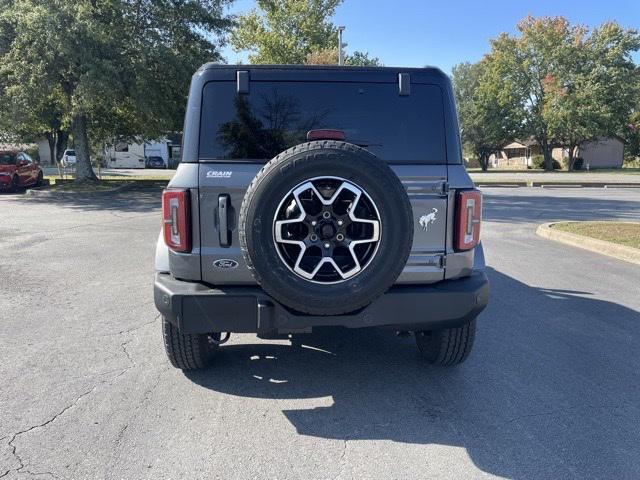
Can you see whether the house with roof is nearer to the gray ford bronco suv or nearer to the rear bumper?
the gray ford bronco suv

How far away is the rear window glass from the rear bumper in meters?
0.92

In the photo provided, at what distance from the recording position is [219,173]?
324 cm

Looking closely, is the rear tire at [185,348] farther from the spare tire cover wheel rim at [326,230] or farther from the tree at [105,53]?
the tree at [105,53]

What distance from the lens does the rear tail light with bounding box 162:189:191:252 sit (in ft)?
10.5

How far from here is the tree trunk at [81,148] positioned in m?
22.2

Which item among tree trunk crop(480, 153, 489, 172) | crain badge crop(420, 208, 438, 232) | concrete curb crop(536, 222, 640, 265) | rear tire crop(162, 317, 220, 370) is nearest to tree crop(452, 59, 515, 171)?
tree trunk crop(480, 153, 489, 172)

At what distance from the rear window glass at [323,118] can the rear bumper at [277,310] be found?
923 mm

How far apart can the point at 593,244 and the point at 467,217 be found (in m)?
Result: 7.66

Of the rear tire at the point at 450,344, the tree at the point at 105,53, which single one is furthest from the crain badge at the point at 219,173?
the tree at the point at 105,53

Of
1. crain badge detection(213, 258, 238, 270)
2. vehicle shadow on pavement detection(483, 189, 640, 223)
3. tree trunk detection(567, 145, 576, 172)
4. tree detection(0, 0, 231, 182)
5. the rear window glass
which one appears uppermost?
tree detection(0, 0, 231, 182)

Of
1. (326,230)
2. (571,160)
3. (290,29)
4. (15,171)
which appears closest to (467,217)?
(326,230)

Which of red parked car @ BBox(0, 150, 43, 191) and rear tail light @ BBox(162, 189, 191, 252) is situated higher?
red parked car @ BBox(0, 150, 43, 191)

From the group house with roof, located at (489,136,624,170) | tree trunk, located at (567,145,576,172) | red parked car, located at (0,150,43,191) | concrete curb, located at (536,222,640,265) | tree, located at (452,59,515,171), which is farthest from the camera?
house with roof, located at (489,136,624,170)

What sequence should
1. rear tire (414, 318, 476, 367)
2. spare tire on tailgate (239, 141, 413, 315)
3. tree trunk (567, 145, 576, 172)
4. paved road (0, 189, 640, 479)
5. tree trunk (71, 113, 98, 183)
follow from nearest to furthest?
paved road (0, 189, 640, 479)
spare tire on tailgate (239, 141, 413, 315)
rear tire (414, 318, 476, 367)
tree trunk (71, 113, 98, 183)
tree trunk (567, 145, 576, 172)
